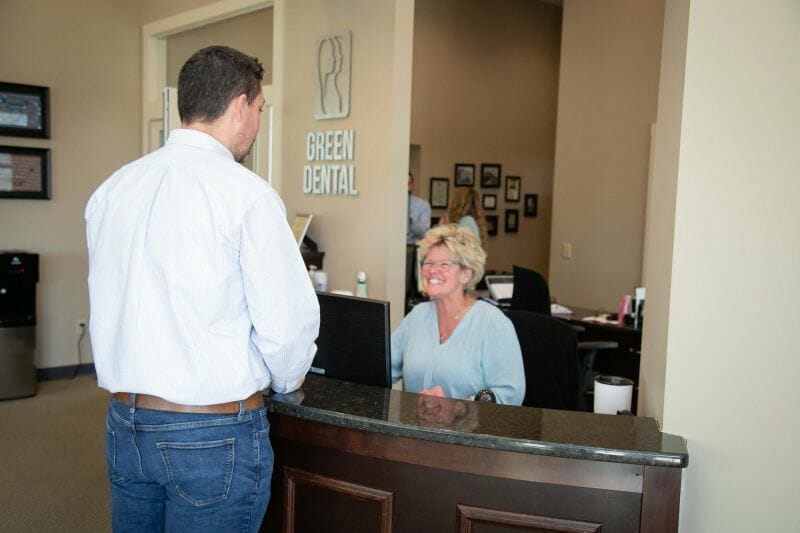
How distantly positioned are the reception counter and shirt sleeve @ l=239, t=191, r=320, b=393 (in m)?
0.33

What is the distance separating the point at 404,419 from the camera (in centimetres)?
192

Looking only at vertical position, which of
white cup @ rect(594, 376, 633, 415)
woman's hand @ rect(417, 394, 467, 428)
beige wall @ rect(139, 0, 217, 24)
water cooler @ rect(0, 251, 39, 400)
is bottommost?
water cooler @ rect(0, 251, 39, 400)

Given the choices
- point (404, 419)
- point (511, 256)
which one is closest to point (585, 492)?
point (404, 419)

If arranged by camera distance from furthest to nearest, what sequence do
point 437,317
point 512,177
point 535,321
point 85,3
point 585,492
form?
point 512,177 → point 85,3 → point 535,321 → point 437,317 → point 585,492

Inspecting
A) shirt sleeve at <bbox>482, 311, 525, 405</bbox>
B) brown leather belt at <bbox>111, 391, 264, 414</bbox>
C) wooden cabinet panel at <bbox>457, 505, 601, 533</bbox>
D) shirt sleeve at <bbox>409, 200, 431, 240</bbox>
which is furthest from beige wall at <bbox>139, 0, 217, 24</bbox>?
wooden cabinet panel at <bbox>457, 505, 601, 533</bbox>

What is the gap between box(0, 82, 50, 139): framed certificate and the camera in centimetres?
589

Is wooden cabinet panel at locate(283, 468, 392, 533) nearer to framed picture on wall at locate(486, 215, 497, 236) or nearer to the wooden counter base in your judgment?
the wooden counter base

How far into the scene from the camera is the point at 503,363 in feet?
8.77

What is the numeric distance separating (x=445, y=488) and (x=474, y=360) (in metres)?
0.87

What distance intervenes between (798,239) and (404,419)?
3.47ft

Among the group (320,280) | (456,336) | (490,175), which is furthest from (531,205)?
(456,336)

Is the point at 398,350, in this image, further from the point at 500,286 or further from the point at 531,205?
the point at 531,205

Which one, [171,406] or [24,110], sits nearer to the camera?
[171,406]

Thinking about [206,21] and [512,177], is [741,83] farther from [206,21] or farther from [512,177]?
[512,177]
